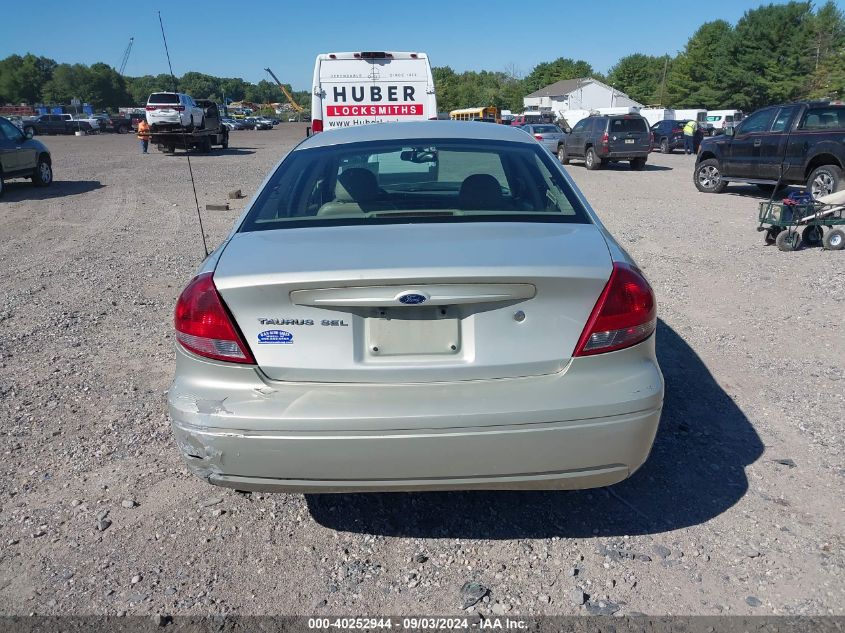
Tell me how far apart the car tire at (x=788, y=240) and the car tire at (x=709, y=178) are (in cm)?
722

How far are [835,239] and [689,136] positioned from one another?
25.4 metres

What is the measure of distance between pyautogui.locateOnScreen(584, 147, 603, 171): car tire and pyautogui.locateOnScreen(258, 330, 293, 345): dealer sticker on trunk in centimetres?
2185

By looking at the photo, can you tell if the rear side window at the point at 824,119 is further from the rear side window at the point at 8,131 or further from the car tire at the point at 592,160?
the rear side window at the point at 8,131

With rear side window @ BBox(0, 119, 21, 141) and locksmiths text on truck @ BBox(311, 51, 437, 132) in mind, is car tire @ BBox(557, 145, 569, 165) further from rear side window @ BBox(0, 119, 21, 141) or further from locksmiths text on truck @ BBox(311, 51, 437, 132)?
rear side window @ BBox(0, 119, 21, 141)

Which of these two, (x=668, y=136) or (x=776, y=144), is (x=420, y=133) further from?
(x=668, y=136)

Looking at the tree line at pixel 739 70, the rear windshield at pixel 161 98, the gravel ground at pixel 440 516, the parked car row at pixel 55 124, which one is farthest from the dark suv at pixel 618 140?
the parked car row at pixel 55 124

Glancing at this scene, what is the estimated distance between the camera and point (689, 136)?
1244 inches

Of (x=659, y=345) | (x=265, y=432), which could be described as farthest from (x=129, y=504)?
(x=659, y=345)

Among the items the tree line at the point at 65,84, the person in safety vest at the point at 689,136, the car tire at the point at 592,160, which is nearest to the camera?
the car tire at the point at 592,160

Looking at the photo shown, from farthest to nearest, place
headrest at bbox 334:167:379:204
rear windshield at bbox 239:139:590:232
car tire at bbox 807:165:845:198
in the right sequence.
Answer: car tire at bbox 807:165:845:198 < headrest at bbox 334:167:379:204 < rear windshield at bbox 239:139:590:232

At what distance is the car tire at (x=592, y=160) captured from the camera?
74.9 feet

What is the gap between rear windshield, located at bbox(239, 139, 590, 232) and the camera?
3045 millimetres

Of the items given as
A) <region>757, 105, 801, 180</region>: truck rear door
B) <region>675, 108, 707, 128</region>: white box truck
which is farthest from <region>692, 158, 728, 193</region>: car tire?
<region>675, 108, 707, 128</region>: white box truck

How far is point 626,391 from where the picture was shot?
253cm
